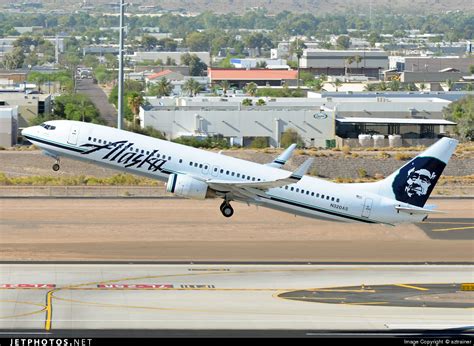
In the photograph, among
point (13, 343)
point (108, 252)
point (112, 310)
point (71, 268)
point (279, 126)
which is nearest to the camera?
point (13, 343)

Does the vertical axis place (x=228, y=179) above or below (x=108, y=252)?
above

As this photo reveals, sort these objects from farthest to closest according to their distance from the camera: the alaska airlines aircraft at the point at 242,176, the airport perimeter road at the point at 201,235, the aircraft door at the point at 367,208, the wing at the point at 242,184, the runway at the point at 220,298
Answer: the aircraft door at the point at 367,208 → the airport perimeter road at the point at 201,235 → the wing at the point at 242,184 → the alaska airlines aircraft at the point at 242,176 → the runway at the point at 220,298

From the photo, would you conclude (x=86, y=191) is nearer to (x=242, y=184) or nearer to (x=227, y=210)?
(x=227, y=210)

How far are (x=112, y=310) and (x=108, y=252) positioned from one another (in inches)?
878

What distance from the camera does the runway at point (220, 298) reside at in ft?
257

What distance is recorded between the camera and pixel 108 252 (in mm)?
104625

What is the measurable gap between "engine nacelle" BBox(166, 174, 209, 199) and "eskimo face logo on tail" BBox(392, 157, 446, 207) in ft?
58.2

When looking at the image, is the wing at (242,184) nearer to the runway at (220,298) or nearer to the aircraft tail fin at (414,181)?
the runway at (220,298)

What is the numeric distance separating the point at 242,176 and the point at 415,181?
15.7m

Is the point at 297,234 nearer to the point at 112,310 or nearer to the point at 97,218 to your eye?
the point at 97,218

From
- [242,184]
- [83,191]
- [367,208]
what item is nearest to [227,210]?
[242,184]

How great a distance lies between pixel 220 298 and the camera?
8750 cm

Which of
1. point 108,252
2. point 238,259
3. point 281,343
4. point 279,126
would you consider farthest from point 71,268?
point 279,126

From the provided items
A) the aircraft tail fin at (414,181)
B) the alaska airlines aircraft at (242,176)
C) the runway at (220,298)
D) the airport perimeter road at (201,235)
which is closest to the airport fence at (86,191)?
the airport perimeter road at (201,235)
